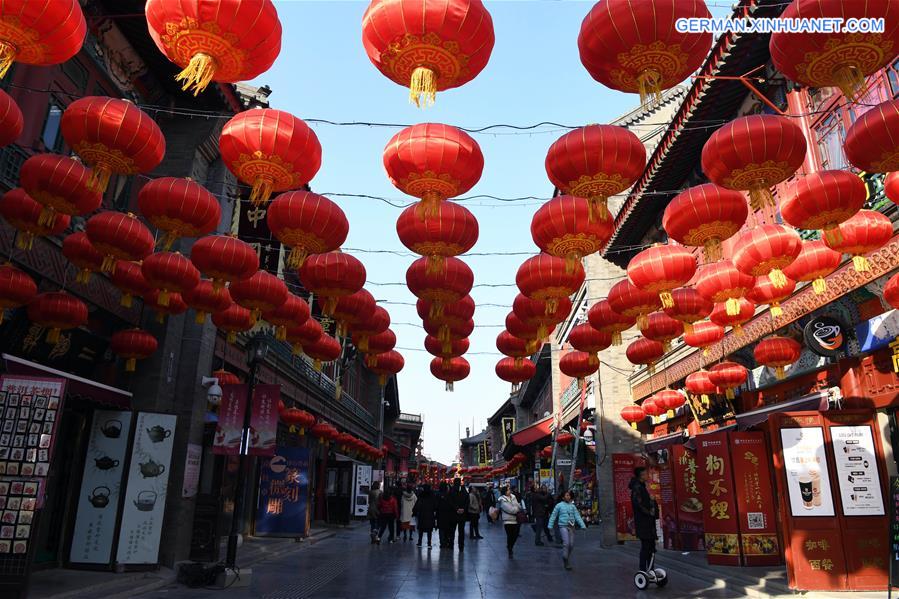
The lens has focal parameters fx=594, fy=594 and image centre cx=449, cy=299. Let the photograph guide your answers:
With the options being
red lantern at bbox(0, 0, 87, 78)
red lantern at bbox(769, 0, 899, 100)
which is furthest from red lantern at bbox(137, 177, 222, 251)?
red lantern at bbox(769, 0, 899, 100)

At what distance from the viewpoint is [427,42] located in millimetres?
4953

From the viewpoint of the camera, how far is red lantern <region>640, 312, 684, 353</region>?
10430 millimetres

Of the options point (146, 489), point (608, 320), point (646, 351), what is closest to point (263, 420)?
point (146, 489)

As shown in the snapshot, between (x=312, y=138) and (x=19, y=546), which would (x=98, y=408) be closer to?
(x=19, y=546)

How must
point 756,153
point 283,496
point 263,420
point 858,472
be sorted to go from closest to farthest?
point 756,153, point 858,472, point 263,420, point 283,496

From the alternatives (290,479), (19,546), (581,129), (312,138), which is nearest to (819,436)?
(581,129)

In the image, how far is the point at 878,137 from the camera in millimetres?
5305

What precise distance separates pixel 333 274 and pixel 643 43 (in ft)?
16.9

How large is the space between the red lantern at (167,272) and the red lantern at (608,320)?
651 cm

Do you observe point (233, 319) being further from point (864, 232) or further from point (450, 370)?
point (864, 232)

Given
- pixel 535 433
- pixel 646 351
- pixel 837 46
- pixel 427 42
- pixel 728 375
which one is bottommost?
pixel 728 375

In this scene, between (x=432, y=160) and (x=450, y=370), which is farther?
(x=450, y=370)

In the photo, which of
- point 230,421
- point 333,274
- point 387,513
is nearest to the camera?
point 333,274

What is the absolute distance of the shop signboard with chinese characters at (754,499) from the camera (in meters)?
10.6
